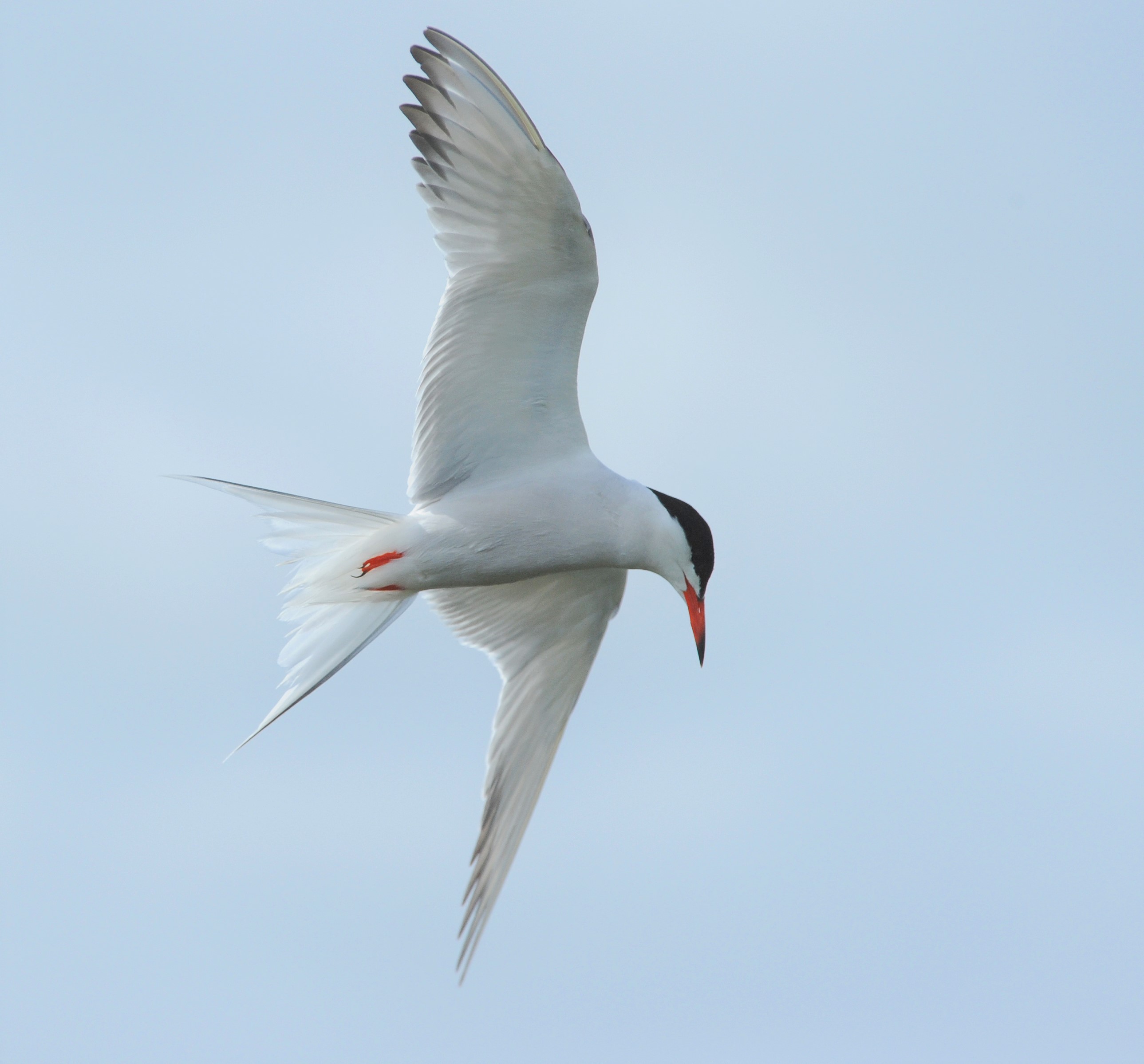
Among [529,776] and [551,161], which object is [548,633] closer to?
[529,776]

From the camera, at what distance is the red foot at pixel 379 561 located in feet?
23.0

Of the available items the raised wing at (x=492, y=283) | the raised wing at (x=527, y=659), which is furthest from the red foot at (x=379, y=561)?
the raised wing at (x=527, y=659)

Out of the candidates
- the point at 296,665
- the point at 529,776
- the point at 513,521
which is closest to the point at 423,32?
the point at 513,521

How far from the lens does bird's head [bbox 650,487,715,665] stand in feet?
23.0

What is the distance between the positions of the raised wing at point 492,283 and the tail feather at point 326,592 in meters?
0.41

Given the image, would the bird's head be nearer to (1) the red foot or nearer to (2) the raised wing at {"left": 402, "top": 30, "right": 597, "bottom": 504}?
(2) the raised wing at {"left": 402, "top": 30, "right": 597, "bottom": 504}

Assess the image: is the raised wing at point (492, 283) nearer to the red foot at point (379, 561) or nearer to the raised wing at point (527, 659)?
the red foot at point (379, 561)

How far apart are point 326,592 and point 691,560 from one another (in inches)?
68.6

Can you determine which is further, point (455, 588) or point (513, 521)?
point (455, 588)

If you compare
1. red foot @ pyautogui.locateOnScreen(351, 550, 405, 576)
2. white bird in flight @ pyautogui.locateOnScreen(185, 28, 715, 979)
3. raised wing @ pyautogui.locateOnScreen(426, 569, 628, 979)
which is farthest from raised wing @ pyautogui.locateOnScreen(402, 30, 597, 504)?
raised wing @ pyautogui.locateOnScreen(426, 569, 628, 979)

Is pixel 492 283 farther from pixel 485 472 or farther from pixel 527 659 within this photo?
pixel 527 659

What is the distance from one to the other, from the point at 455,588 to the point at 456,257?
1.98 metres

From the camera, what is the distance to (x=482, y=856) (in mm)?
7605

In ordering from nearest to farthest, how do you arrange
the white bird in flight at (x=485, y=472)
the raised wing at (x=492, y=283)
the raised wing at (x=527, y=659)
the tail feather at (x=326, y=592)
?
the raised wing at (x=492, y=283), the white bird in flight at (x=485, y=472), the tail feather at (x=326, y=592), the raised wing at (x=527, y=659)
